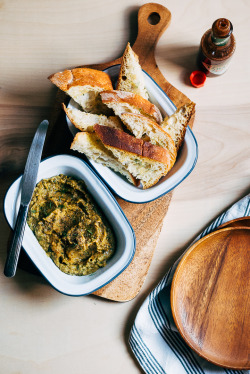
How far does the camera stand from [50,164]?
1.42 metres

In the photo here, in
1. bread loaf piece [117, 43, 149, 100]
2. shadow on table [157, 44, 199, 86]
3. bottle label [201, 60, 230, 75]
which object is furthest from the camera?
shadow on table [157, 44, 199, 86]

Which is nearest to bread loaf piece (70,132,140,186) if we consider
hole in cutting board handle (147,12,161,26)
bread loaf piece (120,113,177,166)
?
bread loaf piece (120,113,177,166)

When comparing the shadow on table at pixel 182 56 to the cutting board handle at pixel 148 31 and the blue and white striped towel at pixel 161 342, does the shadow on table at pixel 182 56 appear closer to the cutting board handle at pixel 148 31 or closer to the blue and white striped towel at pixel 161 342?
the cutting board handle at pixel 148 31

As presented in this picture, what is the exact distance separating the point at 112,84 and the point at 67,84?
0.20 metres

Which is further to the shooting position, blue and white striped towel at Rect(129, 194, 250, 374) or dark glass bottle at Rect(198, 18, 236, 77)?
blue and white striped towel at Rect(129, 194, 250, 374)

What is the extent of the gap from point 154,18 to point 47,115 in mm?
640

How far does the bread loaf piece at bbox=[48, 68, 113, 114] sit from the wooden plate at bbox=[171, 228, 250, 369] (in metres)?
0.70

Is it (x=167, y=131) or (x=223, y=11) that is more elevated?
(x=223, y=11)

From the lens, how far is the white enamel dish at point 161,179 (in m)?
1.41

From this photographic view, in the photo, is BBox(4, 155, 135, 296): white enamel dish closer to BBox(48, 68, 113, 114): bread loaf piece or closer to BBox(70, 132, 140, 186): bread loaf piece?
BBox(70, 132, 140, 186): bread loaf piece

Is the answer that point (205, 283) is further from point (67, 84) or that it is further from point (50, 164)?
point (67, 84)

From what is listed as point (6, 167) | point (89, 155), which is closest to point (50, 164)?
point (89, 155)

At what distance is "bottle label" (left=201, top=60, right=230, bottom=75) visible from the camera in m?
1.57

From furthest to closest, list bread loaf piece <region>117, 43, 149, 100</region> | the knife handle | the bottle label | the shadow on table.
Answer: the shadow on table, the bottle label, bread loaf piece <region>117, 43, 149, 100</region>, the knife handle
